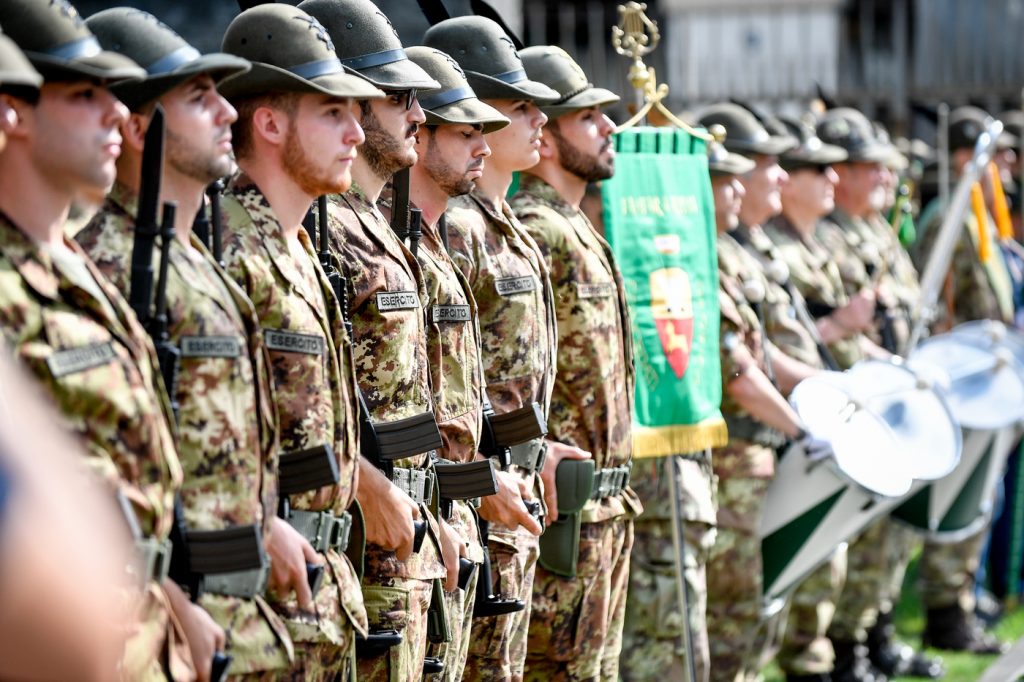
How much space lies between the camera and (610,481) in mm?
5301

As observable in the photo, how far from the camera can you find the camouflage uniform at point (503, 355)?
4758 mm

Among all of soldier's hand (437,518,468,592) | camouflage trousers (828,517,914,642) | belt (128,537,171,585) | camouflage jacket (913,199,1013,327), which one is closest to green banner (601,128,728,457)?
soldier's hand (437,518,468,592)

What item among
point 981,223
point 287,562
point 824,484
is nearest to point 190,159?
point 287,562

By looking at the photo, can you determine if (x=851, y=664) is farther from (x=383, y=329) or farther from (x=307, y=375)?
(x=307, y=375)

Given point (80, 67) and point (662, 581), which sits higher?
→ point (80, 67)

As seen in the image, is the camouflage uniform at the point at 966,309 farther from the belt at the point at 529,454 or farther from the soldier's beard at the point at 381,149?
the soldier's beard at the point at 381,149

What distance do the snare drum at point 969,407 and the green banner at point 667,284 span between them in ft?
7.59

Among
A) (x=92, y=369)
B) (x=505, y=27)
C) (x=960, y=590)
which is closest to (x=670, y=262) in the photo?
(x=505, y=27)

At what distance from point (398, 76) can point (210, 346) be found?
1229mm

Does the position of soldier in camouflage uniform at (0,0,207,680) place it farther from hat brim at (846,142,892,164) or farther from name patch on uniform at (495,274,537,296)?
hat brim at (846,142,892,164)

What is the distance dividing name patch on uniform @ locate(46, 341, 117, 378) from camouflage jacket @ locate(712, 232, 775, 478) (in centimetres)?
407

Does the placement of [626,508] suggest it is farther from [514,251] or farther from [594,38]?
[594,38]

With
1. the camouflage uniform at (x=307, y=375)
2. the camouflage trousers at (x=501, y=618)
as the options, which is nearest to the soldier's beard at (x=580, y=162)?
the camouflage trousers at (x=501, y=618)

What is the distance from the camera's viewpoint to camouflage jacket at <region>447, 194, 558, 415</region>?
188 inches
